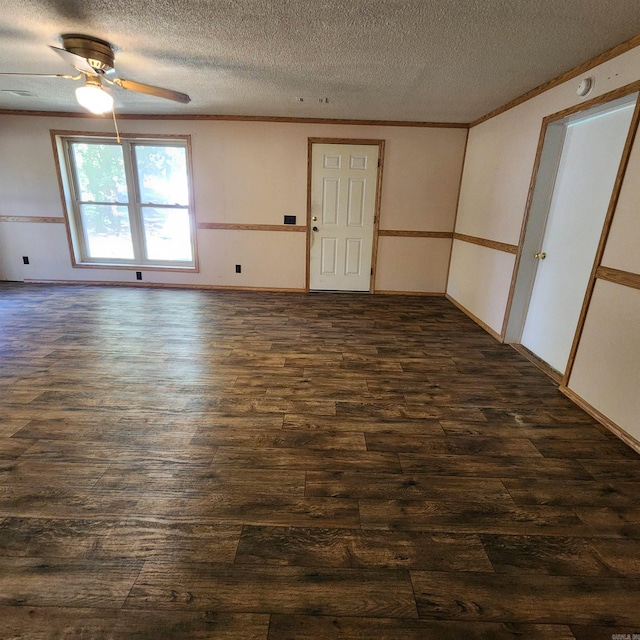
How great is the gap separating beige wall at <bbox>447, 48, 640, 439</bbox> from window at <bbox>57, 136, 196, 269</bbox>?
377cm

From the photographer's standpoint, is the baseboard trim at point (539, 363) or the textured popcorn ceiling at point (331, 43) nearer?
the textured popcorn ceiling at point (331, 43)

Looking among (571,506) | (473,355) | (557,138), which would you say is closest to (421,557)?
(571,506)

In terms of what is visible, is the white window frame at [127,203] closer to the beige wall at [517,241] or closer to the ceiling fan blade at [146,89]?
the ceiling fan blade at [146,89]

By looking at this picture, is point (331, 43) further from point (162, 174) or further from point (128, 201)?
point (128, 201)

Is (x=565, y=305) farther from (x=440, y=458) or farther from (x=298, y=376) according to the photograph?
(x=298, y=376)

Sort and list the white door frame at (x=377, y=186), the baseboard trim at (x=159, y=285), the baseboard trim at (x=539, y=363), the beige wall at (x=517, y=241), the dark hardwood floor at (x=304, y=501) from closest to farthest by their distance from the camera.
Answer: the dark hardwood floor at (x=304, y=501) → the beige wall at (x=517, y=241) → the baseboard trim at (x=539, y=363) → the white door frame at (x=377, y=186) → the baseboard trim at (x=159, y=285)

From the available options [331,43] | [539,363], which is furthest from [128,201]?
[539,363]

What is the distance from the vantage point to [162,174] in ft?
16.3

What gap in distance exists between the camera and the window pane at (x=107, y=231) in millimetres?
5105

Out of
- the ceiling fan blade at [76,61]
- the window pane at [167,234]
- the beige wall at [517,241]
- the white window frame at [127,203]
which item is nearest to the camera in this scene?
the beige wall at [517,241]

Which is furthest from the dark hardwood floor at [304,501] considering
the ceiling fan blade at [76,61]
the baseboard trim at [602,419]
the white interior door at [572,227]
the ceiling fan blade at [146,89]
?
the ceiling fan blade at [76,61]

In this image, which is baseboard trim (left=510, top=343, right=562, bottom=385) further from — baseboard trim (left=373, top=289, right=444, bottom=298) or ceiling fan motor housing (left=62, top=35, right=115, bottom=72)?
ceiling fan motor housing (left=62, top=35, right=115, bottom=72)

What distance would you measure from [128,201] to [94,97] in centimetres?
274

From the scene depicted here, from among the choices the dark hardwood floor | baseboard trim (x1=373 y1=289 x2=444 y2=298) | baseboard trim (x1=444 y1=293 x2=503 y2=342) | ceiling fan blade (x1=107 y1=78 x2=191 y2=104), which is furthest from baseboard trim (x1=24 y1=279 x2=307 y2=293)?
ceiling fan blade (x1=107 y1=78 x2=191 y2=104)
